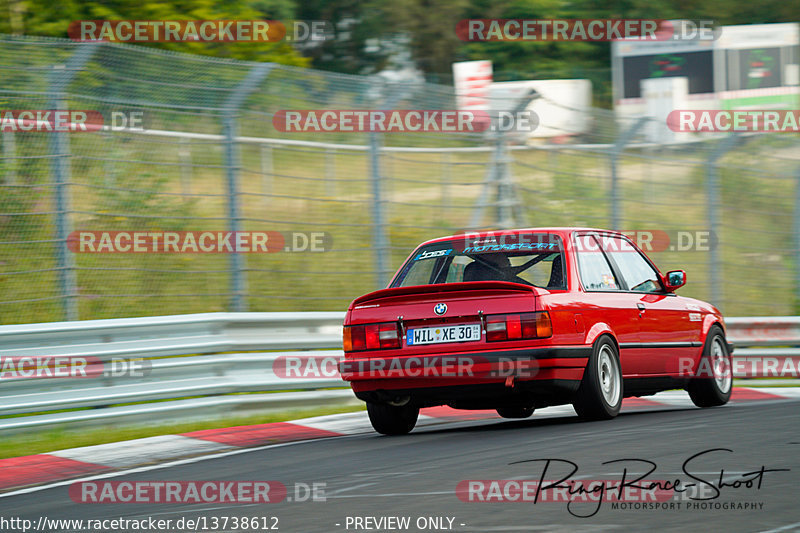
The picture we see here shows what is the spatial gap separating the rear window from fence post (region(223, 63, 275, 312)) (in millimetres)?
2192

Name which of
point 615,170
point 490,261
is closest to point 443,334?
point 490,261

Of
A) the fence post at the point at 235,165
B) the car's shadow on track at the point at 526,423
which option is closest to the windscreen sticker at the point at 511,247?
the car's shadow on track at the point at 526,423

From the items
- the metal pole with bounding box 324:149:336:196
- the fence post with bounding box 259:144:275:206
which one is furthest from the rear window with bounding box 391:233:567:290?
the metal pole with bounding box 324:149:336:196

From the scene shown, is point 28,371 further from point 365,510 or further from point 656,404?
point 656,404

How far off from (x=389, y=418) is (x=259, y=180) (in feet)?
11.3

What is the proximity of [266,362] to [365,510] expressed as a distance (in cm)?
510

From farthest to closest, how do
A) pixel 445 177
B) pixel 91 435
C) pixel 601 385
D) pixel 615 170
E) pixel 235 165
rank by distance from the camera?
pixel 615 170 → pixel 445 177 → pixel 235 165 → pixel 91 435 → pixel 601 385

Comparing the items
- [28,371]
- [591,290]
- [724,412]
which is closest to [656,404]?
[724,412]

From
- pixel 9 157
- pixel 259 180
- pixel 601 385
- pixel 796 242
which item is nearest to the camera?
pixel 601 385

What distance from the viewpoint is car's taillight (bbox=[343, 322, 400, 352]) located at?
7.72 m

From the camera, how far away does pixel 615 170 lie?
42.1 feet

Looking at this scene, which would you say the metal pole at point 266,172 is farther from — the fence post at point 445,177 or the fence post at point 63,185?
the fence post at point 445,177

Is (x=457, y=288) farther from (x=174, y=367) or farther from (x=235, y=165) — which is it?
(x=235, y=165)

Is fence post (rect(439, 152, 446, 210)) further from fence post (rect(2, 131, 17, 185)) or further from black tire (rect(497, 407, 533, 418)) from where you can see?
fence post (rect(2, 131, 17, 185))
